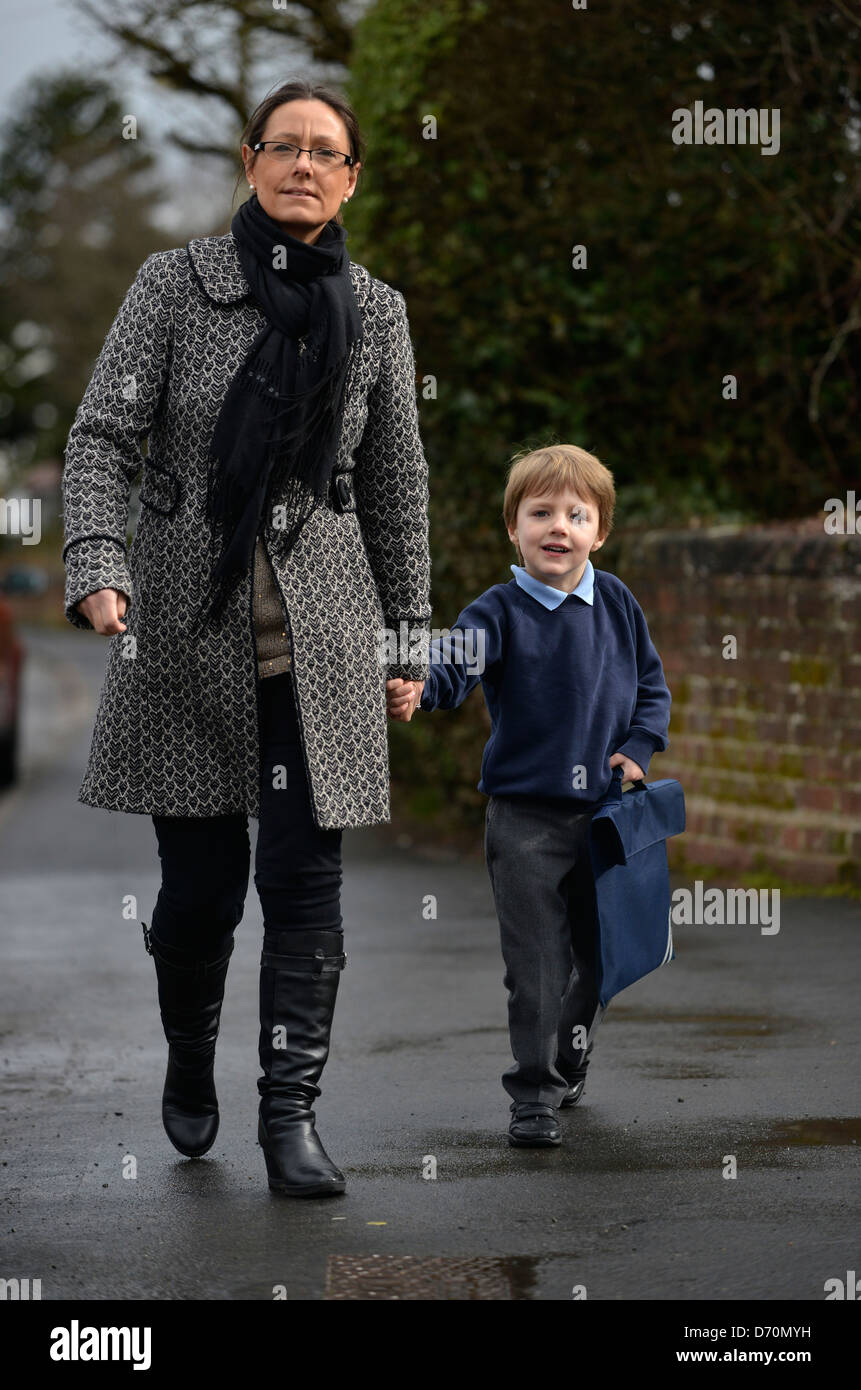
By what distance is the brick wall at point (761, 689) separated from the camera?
8094 millimetres

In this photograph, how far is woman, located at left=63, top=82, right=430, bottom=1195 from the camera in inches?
162

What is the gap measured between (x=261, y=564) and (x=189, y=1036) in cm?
103

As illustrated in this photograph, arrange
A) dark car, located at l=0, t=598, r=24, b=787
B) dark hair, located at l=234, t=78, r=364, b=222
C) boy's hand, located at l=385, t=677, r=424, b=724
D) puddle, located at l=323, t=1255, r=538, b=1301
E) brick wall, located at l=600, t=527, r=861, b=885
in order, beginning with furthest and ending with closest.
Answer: dark car, located at l=0, t=598, r=24, b=787 → brick wall, located at l=600, t=527, r=861, b=885 → boy's hand, located at l=385, t=677, r=424, b=724 → dark hair, located at l=234, t=78, r=364, b=222 → puddle, located at l=323, t=1255, r=538, b=1301

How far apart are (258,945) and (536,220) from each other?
395 centimetres

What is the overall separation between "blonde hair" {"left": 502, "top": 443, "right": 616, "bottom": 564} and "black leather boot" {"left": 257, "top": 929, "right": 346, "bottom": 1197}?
1.08 m

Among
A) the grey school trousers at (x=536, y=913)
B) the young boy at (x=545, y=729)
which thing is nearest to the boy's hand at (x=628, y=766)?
the young boy at (x=545, y=729)

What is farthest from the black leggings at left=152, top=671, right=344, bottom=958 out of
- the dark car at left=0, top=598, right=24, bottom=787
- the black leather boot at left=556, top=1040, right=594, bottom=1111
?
the dark car at left=0, top=598, right=24, bottom=787

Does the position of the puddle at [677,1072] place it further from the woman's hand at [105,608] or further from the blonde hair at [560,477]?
the woman's hand at [105,608]

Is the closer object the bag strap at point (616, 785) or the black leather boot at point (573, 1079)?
the bag strap at point (616, 785)

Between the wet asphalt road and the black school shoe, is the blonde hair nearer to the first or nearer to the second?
the black school shoe

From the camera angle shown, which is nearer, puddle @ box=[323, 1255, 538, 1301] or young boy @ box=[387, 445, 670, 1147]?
puddle @ box=[323, 1255, 538, 1301]

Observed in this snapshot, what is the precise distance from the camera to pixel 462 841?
10.2 metres

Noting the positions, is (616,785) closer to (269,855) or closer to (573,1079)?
(573,1079)

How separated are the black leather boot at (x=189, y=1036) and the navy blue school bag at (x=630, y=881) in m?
0.82
